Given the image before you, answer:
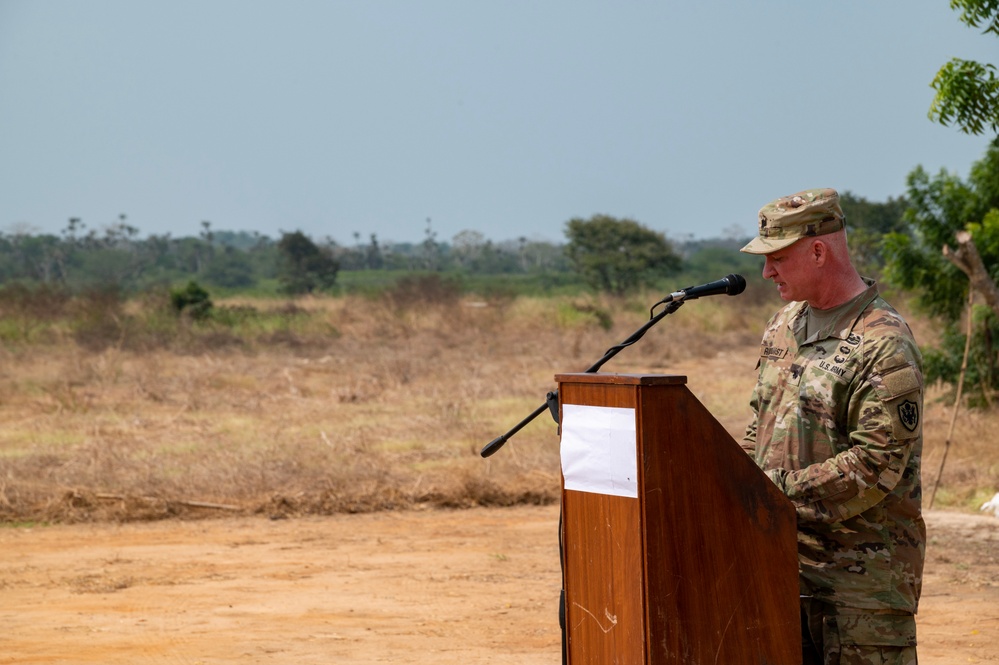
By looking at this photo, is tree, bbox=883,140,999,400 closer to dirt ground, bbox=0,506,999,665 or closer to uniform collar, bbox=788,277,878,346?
dirt ground, bbox=0,506,999,665

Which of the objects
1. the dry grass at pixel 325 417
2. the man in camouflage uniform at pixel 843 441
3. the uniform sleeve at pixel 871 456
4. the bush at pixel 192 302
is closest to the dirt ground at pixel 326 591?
the dry grass at pixel 325 417

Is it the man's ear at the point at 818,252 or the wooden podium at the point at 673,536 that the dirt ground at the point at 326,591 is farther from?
the man's ear at the point at 818,252

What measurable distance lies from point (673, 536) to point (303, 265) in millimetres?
45147

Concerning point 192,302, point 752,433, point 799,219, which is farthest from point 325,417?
point 192,302

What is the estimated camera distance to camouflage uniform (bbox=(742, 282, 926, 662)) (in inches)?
99.8

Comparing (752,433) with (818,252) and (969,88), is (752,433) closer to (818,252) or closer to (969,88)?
(818,252)

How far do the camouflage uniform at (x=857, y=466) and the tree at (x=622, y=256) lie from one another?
133 feet

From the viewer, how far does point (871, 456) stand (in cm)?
251

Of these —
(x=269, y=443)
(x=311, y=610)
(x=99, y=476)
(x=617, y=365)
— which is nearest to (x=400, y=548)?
(x=311, y=610)

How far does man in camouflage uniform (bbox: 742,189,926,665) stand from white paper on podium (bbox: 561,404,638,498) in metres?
0.46

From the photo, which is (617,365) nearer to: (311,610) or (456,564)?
(456,564)

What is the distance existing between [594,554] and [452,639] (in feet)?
10.4

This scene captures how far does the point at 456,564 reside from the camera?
7.11 metres

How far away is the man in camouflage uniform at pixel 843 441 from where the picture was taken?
2.55 m
